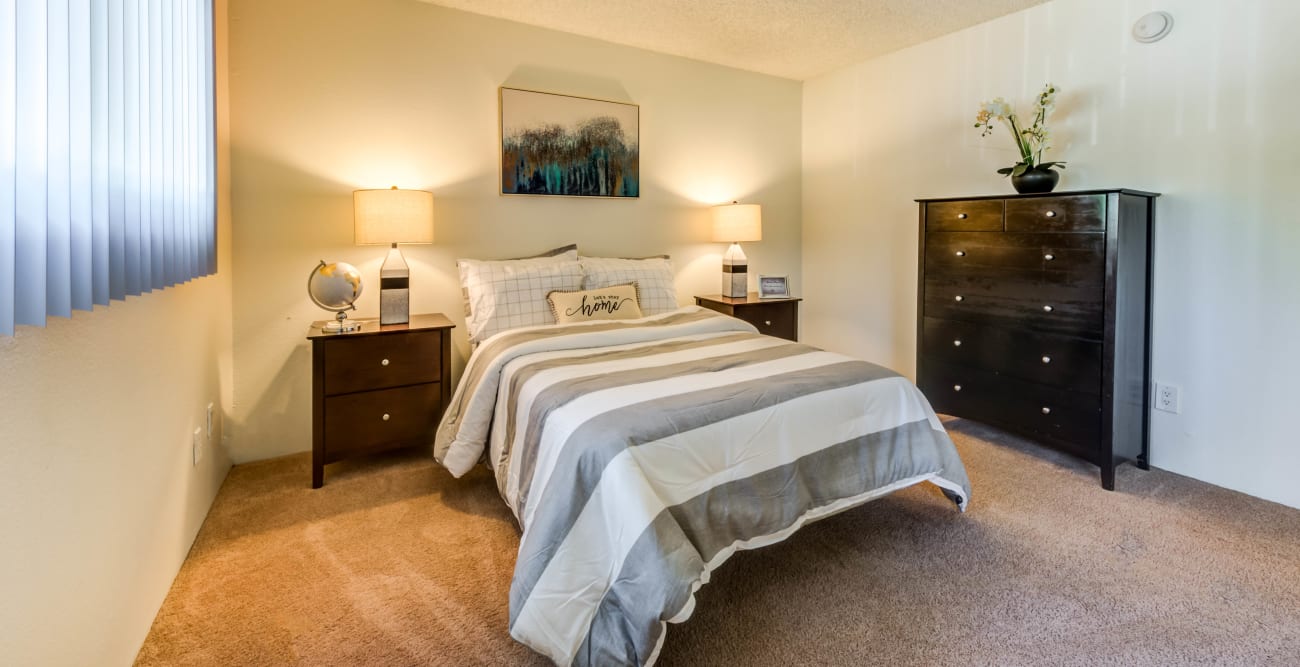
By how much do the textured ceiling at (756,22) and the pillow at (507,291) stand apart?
138 cm

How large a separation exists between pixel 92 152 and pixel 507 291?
1.93 metres

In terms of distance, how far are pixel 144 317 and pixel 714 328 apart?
212 centimetres

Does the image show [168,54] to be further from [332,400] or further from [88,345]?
[332,400]

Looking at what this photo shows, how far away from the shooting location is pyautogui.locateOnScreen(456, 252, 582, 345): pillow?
2.95 m

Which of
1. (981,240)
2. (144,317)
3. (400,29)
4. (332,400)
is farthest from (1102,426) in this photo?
(400,29)

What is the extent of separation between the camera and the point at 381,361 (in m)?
2.67

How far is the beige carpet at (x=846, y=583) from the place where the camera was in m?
1.59

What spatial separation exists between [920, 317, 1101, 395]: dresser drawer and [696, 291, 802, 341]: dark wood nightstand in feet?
2.95

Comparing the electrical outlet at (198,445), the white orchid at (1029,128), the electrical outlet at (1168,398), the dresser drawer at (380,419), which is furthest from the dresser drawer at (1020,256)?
the electrical outlet at (198,445)

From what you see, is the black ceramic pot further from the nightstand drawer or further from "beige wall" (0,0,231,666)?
"beige wall" (0,0,231,666)

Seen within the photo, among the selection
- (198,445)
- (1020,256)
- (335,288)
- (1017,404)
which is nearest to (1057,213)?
(1020,256)

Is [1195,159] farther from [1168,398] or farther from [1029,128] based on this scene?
[1168,398]

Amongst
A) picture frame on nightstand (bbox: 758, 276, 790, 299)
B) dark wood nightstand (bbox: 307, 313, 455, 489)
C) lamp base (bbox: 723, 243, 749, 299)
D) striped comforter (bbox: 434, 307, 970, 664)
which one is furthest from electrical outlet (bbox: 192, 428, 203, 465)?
picture frame on nightstand (bbox: 758, 276, 790, 299)

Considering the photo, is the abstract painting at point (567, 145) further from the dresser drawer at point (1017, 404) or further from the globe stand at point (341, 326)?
the dresser drawer at point (1017, 404)
